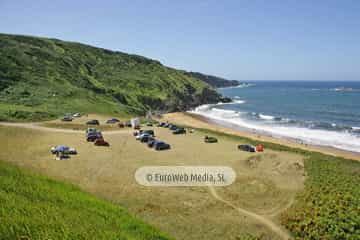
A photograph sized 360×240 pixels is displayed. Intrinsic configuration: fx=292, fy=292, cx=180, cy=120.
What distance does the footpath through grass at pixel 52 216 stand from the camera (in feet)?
23.9

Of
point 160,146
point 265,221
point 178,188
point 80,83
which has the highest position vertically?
point 80,83

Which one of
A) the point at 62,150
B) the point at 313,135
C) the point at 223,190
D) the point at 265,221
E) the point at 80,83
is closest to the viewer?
the point at 265,221

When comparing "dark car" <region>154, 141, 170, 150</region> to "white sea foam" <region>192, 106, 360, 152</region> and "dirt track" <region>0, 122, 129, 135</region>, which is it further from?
"white sea foam" <region>192, 106, 360, 152</region>

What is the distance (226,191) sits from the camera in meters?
22.0

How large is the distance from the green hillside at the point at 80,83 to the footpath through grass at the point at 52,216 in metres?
42.8

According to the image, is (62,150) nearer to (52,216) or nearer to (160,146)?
(160,146)

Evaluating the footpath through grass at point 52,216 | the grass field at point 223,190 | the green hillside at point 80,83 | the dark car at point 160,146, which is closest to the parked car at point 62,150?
the grass field at point 223,190

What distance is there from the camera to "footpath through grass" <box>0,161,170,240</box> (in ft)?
23.9

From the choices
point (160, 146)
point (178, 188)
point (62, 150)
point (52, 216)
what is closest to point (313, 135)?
point (160, 146)

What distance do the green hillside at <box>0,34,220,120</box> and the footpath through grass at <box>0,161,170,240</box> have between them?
141 feet

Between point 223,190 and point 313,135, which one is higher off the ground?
point 223,190

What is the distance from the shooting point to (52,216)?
8633 mm

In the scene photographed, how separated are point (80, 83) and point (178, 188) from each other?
79.4 m

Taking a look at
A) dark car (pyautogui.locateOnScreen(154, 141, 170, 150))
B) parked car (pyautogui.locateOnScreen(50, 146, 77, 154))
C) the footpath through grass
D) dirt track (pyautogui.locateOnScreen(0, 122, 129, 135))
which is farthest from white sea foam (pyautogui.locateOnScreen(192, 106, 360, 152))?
the footpath through grass
